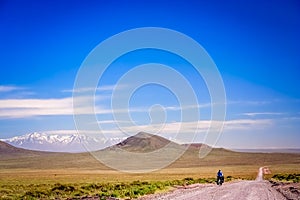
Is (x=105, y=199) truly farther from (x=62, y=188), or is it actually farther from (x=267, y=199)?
(x=62, y=188)

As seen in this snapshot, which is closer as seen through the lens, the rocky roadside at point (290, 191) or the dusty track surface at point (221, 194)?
the dusty track surface at point (221, 194)

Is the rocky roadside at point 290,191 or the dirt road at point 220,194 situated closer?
the dirt road at point 220,194

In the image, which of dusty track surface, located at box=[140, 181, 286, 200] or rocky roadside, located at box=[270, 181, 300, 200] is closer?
dusty track surface, located at box=[140, 181, 286, 200]

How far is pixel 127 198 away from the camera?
26688mm

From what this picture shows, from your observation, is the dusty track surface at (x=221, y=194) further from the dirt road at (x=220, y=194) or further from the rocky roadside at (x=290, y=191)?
the rocky roadside at (x=290, y=191)

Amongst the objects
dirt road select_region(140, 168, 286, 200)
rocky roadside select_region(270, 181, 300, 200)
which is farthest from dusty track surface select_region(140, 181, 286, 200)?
rocky roadside select_region(270, 181, 300, 200)

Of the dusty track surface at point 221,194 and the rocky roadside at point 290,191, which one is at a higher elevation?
the dusty track surface at point 221,194

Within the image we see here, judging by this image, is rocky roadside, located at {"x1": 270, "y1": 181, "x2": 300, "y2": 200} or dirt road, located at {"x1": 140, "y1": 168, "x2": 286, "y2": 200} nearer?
dirt road, located at {"x1": 140, "y1": 168, "x2": 286, "y2": 200}

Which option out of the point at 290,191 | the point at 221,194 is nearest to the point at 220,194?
the point at 221,194

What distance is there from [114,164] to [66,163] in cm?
2249

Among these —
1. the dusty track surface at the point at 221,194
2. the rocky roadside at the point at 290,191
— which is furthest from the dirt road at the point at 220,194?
the rocky roadside at the point at 290,191

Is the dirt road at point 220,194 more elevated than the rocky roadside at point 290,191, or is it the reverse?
the dirt road at point 220,194

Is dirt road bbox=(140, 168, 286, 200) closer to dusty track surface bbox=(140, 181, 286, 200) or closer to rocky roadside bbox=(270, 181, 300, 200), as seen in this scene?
dusty track surface bbox=(140, 181, 286, 200)

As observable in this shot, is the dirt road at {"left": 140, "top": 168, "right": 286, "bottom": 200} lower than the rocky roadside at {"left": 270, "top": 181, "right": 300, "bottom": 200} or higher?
higher
